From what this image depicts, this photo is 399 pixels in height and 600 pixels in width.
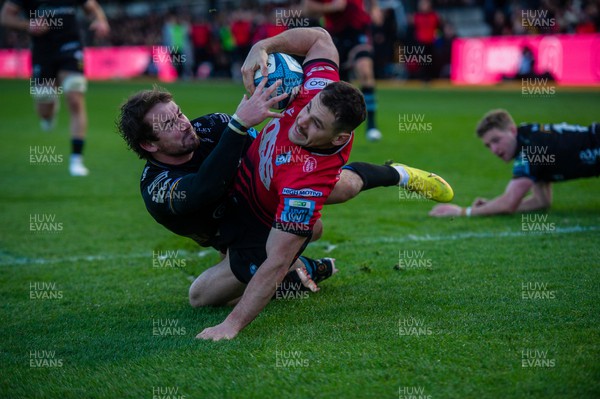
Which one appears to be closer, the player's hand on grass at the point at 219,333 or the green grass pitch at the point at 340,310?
the green grass pitch at the point at 340,310

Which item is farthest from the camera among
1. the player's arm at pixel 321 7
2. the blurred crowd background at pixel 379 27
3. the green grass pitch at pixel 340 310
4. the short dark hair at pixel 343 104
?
the blurred crowd background at pixel 379 27

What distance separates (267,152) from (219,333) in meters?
1.15

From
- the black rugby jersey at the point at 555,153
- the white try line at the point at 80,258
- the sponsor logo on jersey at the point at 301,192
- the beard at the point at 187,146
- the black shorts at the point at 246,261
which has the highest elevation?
the beard at the point at 187,146

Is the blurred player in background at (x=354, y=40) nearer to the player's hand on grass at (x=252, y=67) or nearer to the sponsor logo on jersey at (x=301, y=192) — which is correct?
the player's hand on grass at (x=252, y=67)

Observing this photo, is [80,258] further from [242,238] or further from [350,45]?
[350,45]

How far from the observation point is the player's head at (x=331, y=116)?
12.6 ft

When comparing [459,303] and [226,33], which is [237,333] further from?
[226,33]

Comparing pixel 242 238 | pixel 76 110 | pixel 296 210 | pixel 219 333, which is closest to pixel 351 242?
pixel 242 238

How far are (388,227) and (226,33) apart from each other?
26.1 meters

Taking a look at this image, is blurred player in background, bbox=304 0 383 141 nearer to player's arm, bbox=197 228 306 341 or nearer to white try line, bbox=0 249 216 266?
white try line, bbox=0 249 216 266

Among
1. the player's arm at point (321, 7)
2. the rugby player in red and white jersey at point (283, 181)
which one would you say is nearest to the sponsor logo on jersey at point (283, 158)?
the rugby player in red and white jersey at point (283, 181)

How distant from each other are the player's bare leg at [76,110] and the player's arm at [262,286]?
664cm

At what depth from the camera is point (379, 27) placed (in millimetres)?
26078

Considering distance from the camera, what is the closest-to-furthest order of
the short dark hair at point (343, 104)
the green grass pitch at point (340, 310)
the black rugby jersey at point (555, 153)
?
the green grass pitch at point (340, 310)
the short dark hair at point (343, 104)
the black rugby jersey at point (555, 153)
